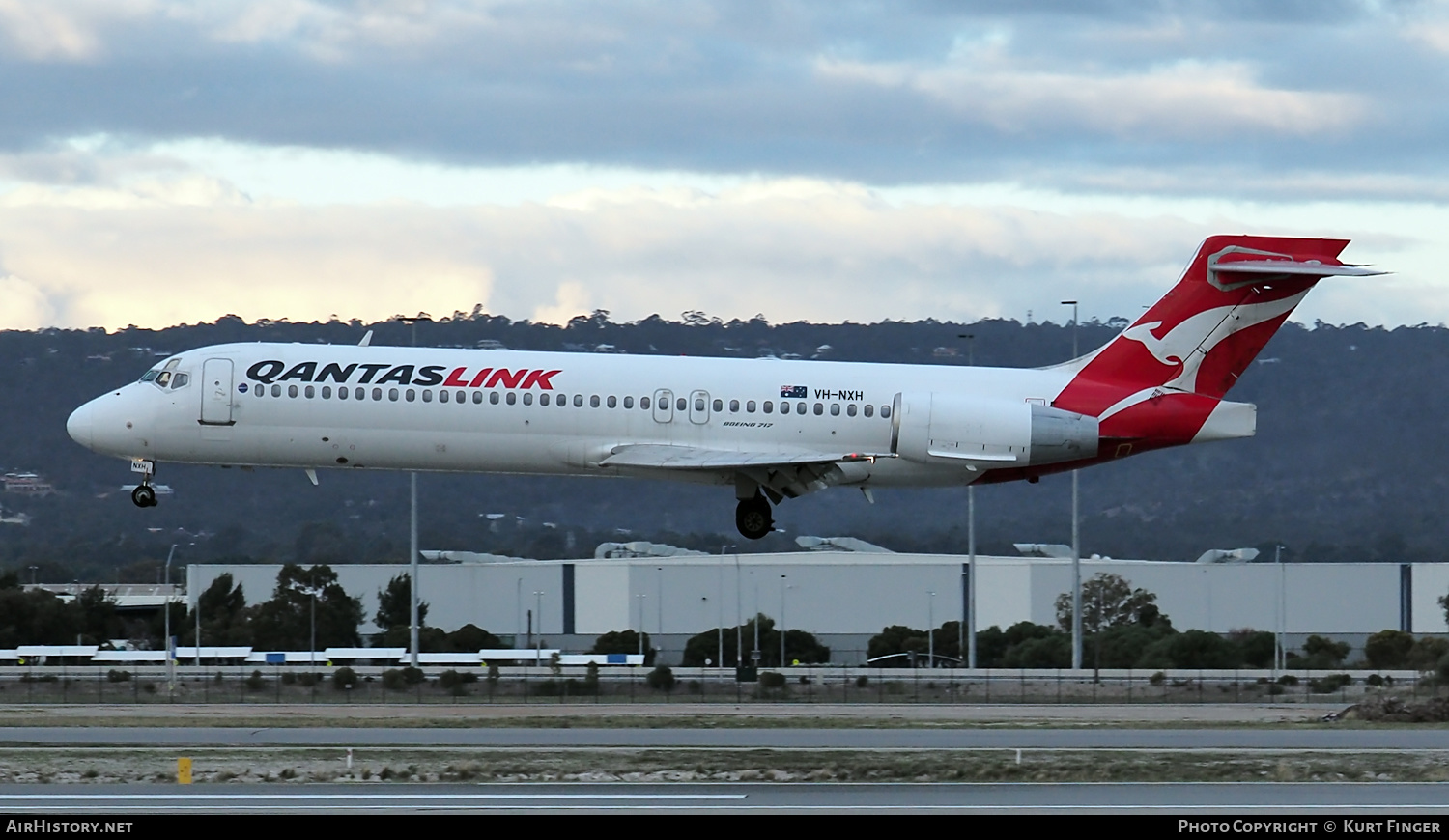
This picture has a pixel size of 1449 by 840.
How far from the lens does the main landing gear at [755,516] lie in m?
40.0

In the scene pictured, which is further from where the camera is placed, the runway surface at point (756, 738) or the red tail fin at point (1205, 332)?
the red tail fin at point (1205, 332)

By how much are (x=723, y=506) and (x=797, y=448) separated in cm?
10653

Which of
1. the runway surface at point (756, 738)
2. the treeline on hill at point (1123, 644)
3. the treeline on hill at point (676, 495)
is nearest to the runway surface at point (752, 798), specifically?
the runway surface at point (756, 738)

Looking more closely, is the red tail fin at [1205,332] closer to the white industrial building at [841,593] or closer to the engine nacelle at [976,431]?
the engine nacelle at [976,431]

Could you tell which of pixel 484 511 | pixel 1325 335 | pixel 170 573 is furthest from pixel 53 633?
pixel 1325 335

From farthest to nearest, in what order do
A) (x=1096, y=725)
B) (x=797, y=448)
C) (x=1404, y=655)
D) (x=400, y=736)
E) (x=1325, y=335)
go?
(x=1325, y=335) → (x=1404, y=655) → (x=1096, y=725) → (x=797, y=448) → (x=400, y=736)

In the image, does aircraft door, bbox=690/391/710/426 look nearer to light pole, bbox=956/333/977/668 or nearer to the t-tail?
the t-tail

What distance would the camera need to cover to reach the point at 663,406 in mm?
38562

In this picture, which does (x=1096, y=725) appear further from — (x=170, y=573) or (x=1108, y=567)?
(x=170, y=573)

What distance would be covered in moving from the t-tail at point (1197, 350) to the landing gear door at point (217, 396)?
1746cm

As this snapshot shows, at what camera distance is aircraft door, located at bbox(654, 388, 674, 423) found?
127 ft

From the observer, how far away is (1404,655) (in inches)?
3142

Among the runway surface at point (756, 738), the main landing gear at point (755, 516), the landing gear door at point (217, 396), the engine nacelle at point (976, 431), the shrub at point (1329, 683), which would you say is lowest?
the shrub at point (1329, 683)

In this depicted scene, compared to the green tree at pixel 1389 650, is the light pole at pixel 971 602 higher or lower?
higher
